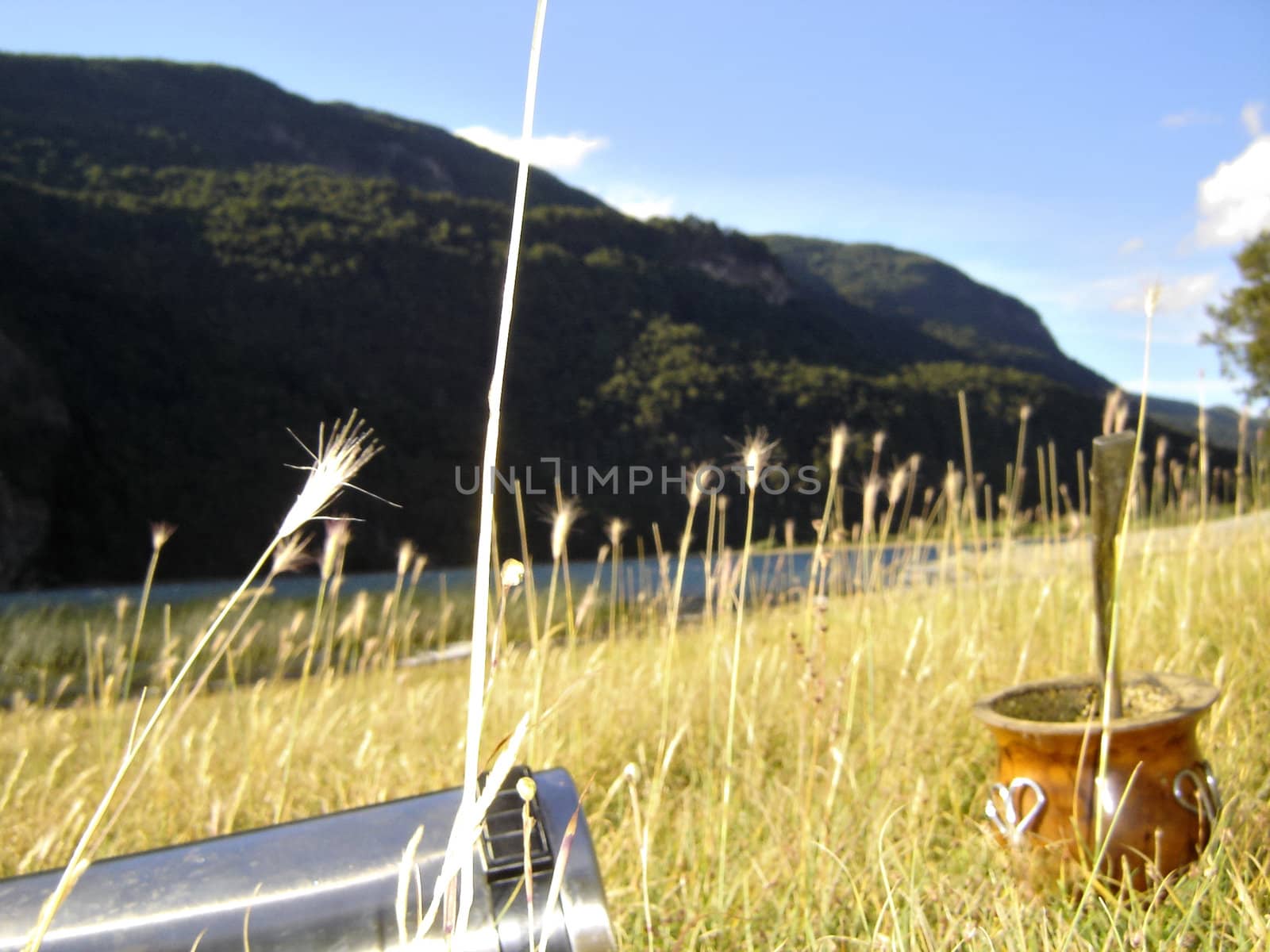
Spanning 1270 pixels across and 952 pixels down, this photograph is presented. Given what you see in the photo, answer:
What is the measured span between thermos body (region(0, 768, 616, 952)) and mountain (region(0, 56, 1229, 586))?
13.4 m

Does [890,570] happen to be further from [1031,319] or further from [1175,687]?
[1031,319]

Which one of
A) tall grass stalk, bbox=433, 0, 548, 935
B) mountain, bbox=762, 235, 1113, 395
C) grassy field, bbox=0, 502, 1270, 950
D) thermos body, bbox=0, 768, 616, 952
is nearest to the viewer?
tall grass stalk, bbox=433, 0, 548, 935

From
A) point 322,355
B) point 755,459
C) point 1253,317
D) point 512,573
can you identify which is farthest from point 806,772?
point 322,355

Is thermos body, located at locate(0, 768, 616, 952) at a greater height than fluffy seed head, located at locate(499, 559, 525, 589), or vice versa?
A: fluffy seed head, located at locate(499, 559, 525, 589)

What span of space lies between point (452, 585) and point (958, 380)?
85.0 ft

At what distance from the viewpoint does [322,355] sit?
29.2 meters

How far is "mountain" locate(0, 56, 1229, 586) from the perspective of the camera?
2089cm

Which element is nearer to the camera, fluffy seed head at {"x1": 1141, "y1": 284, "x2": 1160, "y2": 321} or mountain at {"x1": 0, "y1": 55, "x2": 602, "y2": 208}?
fluffy seed head at {"x1": 1141, "y1": 284, "x2": 1160, "y2": 321}

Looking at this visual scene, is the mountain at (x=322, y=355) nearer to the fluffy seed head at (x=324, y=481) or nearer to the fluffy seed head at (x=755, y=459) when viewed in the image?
the fluffy seed head at (x=755, y=459)

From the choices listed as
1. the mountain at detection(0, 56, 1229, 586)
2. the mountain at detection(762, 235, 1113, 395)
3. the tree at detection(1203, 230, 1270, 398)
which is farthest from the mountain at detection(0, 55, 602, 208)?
the tree at detection(1203, 230, 1270, 398)

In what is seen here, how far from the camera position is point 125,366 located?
75.8ft

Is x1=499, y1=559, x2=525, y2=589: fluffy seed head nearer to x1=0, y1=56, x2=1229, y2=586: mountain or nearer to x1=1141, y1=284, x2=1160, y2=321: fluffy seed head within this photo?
x1=1141, y1=284, x2=1160, y2=321: fluffy seed head

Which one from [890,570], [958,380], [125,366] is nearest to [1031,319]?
[958,380]

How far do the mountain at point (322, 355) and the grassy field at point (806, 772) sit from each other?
38.6ft
